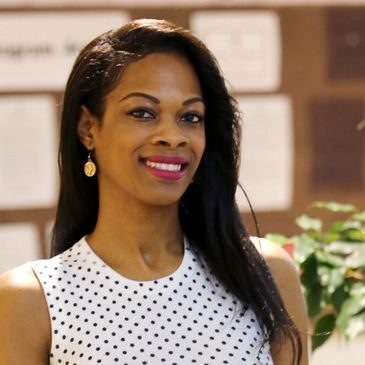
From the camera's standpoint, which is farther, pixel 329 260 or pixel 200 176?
pixel 329 260

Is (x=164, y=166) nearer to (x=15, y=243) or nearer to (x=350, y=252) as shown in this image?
(x=350, y=252)

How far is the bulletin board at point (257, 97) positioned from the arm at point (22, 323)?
71.0 inches

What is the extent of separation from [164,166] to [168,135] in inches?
1.9

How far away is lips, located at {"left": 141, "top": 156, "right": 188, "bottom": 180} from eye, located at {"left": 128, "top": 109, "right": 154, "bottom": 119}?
0.22ft

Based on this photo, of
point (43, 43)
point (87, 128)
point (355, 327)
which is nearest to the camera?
point (87, 128)

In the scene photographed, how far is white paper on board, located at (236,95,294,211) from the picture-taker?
3.95m

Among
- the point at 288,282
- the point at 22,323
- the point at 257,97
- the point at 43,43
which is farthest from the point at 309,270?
the point at 43,43

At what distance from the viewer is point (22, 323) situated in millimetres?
2002

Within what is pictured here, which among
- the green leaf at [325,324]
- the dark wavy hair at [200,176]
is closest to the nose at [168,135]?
the dark wavy hair at [200,176]

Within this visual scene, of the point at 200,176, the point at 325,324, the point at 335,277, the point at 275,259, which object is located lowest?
the point at 325,324

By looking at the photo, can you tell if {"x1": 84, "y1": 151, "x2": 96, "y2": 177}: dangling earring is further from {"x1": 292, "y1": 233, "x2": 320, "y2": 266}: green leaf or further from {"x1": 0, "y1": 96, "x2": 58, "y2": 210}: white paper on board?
{"x1": 0, "y1": 96, "x2": 58, "y2": 210}: white paper on board

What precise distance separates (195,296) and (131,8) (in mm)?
1883

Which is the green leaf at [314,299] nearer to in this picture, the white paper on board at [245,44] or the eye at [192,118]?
the eye at [192,118]

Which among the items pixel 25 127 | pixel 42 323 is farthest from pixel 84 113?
pixel 25 127
